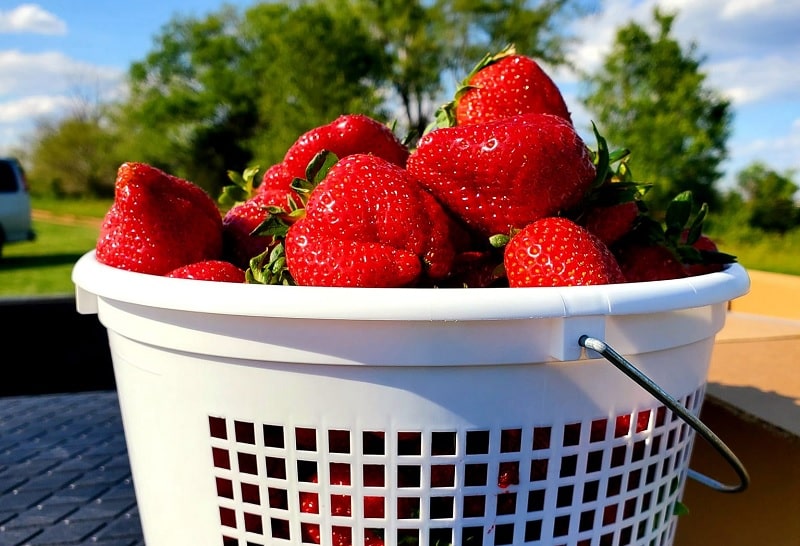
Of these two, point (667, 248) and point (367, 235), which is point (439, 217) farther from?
point (667, 248)

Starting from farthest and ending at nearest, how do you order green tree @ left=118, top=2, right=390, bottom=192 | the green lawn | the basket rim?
green tree @ left=118, top=2, right=390, bottom=192 → the green lawn → the basket rim

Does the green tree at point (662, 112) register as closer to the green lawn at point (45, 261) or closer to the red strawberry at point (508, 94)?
the green lawn at point (45, 261)

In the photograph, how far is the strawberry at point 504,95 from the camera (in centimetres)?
80

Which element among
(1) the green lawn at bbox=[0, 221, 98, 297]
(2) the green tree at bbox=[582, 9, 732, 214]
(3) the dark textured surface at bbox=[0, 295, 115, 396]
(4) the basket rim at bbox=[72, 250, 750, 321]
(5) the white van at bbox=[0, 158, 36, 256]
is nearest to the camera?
(4) the basket rim at bbox=[72, 250, 750, 321]

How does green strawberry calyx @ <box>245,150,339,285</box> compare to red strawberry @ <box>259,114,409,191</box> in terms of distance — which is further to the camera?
red strawberry @ <box>259,114,409,191</box>

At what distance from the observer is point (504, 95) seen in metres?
0.80

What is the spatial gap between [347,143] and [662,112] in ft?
28.1

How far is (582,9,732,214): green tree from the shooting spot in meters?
8.14

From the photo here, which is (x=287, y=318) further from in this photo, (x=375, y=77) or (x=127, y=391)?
(x=375, y=77)

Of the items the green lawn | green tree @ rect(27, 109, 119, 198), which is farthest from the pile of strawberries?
green tree @ rect(27, 109, 119, 198)

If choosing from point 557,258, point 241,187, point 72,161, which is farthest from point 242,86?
point 557,258

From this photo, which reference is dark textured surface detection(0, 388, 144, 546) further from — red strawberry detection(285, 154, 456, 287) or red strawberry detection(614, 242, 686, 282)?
red strawberry detection(614, 242, 686, 282)

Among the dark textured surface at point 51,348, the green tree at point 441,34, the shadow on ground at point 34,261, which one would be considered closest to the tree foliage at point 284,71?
the green tree at point 441,34

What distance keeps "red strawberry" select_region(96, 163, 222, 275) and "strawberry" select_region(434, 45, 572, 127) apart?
33 cm
